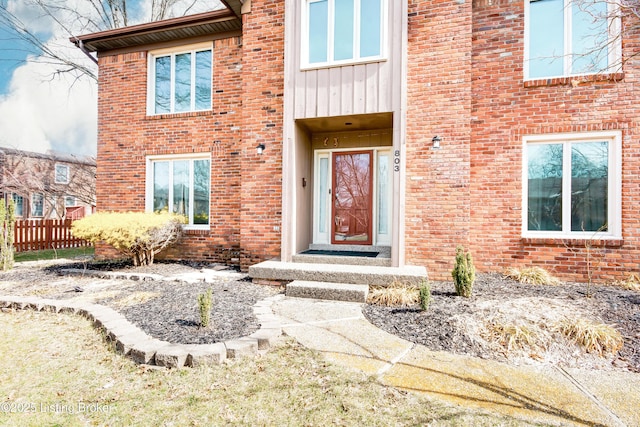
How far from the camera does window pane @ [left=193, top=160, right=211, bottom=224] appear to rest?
27.6 ft

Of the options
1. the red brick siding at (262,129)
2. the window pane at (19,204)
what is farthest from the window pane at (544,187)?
the window pane at (19,204)

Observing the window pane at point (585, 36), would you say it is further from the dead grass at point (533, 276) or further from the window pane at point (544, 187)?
the dead grass at point (533, 276)

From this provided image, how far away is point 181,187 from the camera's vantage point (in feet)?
28.3

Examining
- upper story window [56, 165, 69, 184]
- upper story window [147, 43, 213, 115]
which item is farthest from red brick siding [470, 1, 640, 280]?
upper story window [56, 165, 69, 184]

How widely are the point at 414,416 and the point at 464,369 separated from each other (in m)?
0.90

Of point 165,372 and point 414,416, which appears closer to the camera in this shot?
point 414,416

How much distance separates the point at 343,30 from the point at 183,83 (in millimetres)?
4575

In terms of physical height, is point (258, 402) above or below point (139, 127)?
below

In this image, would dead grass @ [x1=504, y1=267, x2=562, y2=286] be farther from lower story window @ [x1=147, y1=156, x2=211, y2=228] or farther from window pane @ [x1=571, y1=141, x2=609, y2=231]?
lower story window @ [x1=147, y1=156, x2=211, y2=228]

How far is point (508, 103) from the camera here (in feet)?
21.2

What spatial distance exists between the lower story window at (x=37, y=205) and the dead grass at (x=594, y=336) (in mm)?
26511

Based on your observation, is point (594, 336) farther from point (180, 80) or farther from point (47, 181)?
point (47, 181)

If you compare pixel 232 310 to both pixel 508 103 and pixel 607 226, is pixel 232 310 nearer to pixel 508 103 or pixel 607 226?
pixel 508 103

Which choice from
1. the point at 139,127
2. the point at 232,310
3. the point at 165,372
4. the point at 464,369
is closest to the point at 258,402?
the point at 165,372
